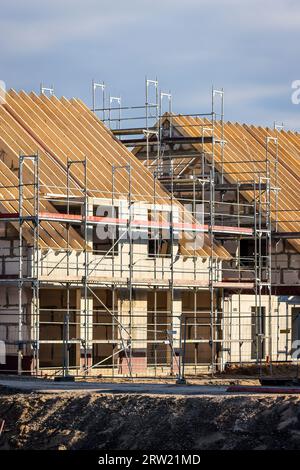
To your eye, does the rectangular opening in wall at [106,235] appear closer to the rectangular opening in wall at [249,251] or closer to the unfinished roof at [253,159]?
the rectangular opening in wall at [249,251]

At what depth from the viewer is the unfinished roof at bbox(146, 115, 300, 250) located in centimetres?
4800

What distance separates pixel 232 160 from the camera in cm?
4941

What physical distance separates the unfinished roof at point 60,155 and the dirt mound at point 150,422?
1280 centimetres

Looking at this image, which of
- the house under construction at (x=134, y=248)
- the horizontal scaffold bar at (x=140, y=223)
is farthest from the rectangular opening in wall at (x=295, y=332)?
the horizontal scaffold bar at (x=140, y=223)

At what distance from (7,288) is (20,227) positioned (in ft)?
6.78

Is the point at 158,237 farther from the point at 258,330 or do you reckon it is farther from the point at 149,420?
the point at 149,420

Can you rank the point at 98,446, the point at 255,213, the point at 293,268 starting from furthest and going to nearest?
the point at 293,268, the point at 255,213, the point at 98,446

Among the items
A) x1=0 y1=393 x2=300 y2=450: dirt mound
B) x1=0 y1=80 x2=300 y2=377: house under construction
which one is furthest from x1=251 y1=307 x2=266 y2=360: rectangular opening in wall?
x1=0 y1=393 x2=300 y2=450: dirt mound

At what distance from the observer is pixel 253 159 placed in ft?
167

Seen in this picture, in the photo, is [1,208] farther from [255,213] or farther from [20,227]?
[255,213]
